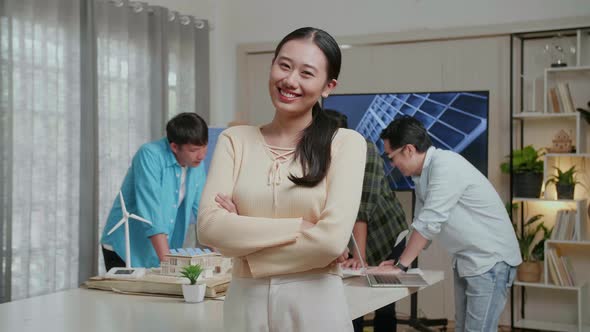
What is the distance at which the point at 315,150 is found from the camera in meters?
1.75

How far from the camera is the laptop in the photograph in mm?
2957

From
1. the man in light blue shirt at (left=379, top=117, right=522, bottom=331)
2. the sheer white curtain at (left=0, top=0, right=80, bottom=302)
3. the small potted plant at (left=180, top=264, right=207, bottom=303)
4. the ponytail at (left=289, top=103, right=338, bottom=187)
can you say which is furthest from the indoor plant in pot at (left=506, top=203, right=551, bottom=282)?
the ponytail at (left=289, top=103, right=338, bottom=187)

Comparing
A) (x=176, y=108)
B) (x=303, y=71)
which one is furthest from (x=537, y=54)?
(x=303, y=71)

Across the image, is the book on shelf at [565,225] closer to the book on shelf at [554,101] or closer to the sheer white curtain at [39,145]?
the book on shelf at [554,101]

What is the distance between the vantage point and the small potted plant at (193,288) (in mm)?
2584

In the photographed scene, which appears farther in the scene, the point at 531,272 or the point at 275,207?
the point at 531,272

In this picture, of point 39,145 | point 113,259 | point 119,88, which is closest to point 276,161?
point 113,259

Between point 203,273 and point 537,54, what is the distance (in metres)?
3.71

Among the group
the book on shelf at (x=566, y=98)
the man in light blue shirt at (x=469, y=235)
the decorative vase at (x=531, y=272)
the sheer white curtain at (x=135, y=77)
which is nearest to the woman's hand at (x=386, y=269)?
the man in light blue shirt at (x=469, y=235)

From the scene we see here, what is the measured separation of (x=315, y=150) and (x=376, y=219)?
2.15m

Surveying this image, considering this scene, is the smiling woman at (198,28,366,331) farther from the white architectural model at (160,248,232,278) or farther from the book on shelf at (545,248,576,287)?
the book on shelf at (545,248,576,287)

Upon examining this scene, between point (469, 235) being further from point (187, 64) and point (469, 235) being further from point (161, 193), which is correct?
point (187, 64)

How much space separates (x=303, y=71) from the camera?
1732 millimetres

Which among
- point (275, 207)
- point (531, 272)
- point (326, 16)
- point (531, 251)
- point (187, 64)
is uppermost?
point (326, 16)
